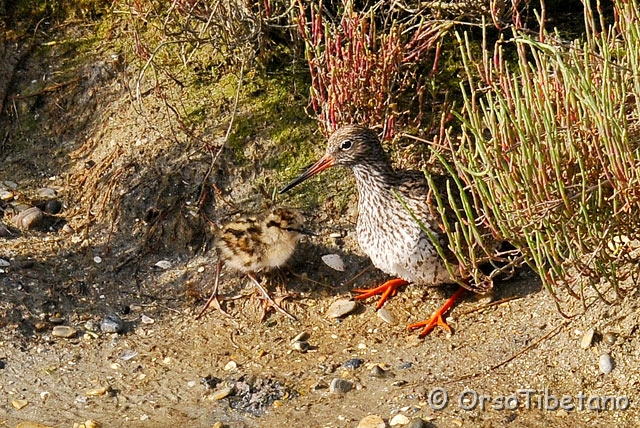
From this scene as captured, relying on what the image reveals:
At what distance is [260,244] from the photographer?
6508 millimetres

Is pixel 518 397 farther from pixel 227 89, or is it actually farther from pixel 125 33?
pixel 125 33

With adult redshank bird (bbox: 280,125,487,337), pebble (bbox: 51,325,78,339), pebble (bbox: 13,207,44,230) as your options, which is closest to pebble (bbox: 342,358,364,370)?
adult redshank bird (bbox: 280,125,487,337)

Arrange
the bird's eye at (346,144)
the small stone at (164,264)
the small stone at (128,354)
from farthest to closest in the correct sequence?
the small stone at (164,264), the bird's eye at (346,144), the small stone at (128,354)

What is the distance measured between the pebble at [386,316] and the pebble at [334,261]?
0.48 metres

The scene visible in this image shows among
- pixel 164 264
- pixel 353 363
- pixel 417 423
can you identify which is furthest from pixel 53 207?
pixel 417 423

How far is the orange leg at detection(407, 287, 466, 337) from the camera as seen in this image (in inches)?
241

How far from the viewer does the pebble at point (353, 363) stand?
5922 millimetres

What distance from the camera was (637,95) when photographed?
453 cm

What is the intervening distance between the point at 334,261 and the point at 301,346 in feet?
2.57

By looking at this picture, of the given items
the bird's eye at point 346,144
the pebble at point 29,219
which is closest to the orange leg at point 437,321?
the bird's eye at point 346,144

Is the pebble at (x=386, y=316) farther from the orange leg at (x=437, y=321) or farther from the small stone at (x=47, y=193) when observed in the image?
the small stone at (x=47, y=193)

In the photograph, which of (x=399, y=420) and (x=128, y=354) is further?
(x=128, y=354)

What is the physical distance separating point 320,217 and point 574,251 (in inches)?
86.1

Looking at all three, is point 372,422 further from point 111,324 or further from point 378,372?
point 111,324
